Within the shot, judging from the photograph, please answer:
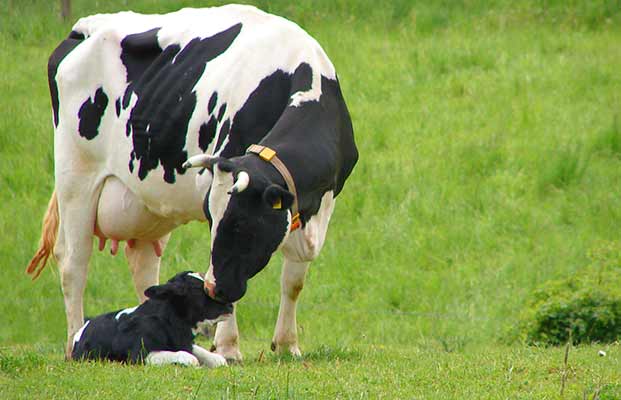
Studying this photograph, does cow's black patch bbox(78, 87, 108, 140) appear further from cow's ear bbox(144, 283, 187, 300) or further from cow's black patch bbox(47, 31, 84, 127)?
cow's ear bbox(144, 283, 187, 300)

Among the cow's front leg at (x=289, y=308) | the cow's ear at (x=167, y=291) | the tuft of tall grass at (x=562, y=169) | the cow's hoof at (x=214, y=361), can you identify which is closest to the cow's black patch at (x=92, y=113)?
the cow's front leg at (x=289, y=308)

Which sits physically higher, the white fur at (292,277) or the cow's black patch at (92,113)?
the cow's black patch at (92,113)

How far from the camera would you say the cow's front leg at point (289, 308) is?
8.74 metres

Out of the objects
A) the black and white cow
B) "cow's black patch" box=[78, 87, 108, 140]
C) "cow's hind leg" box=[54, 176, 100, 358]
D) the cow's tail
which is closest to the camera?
the black and white cow

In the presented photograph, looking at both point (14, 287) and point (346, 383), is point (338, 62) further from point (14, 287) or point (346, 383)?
point (346, 383)

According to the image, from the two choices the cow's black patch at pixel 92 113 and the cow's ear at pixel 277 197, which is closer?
the cow's ear at pixel 277 197

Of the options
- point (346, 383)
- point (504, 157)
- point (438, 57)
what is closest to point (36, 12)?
point (438, 57)

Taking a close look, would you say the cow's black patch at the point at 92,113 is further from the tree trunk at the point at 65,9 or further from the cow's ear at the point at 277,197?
the tree trunk at the point at 65,9

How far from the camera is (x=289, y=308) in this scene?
8.77 metres

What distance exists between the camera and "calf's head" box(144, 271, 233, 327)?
7.78 m

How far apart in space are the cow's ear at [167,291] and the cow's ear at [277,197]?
1.01m

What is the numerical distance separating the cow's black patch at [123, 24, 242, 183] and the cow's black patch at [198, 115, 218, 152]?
191 mm

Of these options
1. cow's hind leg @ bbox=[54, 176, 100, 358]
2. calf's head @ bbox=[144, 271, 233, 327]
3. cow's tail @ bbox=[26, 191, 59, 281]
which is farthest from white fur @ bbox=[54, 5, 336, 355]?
calf's head @ bbox=[144, 271, 233, 327]

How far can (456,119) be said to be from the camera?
16.8 m
